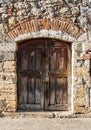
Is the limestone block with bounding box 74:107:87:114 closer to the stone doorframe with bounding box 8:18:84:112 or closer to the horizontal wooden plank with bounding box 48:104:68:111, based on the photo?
the horizontal wooden plank with bounding box 48:104:68:111

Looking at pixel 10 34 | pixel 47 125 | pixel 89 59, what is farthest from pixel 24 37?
pixel 47 125

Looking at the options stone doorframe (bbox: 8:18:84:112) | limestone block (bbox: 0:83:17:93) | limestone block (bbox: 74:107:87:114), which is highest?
stone doorframe (bbox: 8:18:84:112)

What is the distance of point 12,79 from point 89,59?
1.94 m

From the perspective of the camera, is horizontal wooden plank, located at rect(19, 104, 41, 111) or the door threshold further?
horizontal wooden plank, located at rect(19, 104, 41, 111)

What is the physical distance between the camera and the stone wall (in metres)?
8.33

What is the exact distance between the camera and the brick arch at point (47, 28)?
8.29 m

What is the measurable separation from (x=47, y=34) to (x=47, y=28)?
0.14 m

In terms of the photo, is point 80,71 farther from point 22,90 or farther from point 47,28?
point 22,90

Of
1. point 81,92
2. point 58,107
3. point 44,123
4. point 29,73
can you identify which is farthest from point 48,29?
point 44,123

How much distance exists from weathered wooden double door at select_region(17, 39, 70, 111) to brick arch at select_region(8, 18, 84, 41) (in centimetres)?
34

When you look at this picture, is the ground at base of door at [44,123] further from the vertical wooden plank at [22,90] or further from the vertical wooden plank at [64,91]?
the vertical wooden plank at [64,91]

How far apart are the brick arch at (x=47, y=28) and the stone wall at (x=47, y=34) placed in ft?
0.08

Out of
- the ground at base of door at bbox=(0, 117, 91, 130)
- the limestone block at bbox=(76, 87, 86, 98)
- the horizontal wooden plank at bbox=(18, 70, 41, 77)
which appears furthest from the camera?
the horizontal wooden plank at bbox=(18, 70, 41, 77)

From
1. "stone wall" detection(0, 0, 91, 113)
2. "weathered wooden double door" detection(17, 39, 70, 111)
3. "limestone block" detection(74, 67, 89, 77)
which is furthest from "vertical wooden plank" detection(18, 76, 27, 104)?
"limestone block" detection(74, 67, 89, 77)
